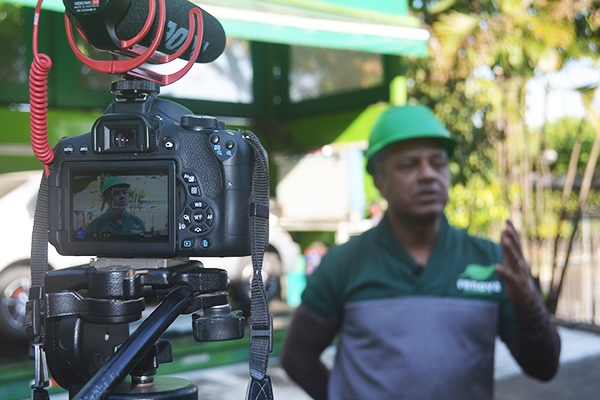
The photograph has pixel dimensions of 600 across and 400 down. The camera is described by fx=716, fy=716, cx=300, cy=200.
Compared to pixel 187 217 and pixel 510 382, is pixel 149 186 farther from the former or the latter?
pixel 510 382

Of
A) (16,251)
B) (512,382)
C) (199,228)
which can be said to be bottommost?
(512,382)

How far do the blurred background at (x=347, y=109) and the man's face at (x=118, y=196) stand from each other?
379cm

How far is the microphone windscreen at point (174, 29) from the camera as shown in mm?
1143

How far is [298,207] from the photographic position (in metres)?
7.77

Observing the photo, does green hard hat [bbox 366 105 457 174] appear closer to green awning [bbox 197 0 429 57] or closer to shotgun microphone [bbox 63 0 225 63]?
shotgun microphone [bbox 63 0 225 63]

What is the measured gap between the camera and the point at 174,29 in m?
1.21

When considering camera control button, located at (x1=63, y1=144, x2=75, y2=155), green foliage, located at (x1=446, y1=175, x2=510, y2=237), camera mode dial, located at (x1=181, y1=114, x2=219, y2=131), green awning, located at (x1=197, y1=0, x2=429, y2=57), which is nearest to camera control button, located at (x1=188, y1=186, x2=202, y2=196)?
camera mode dial, located at (x1=181, y1=114, x2=219, y2=131)

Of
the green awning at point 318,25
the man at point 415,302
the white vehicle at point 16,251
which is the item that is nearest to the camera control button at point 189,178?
the man at point 415,302

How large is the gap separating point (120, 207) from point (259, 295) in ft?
0.90

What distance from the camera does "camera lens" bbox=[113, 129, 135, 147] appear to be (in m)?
1.18

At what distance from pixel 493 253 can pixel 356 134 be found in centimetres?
479

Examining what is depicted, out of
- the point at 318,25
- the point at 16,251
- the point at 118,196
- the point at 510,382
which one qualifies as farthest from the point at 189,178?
the point at 16,251

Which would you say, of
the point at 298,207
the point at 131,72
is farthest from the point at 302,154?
the point at 131,72

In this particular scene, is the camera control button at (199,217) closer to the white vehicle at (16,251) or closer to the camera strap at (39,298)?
the camera strap at (39,298)
